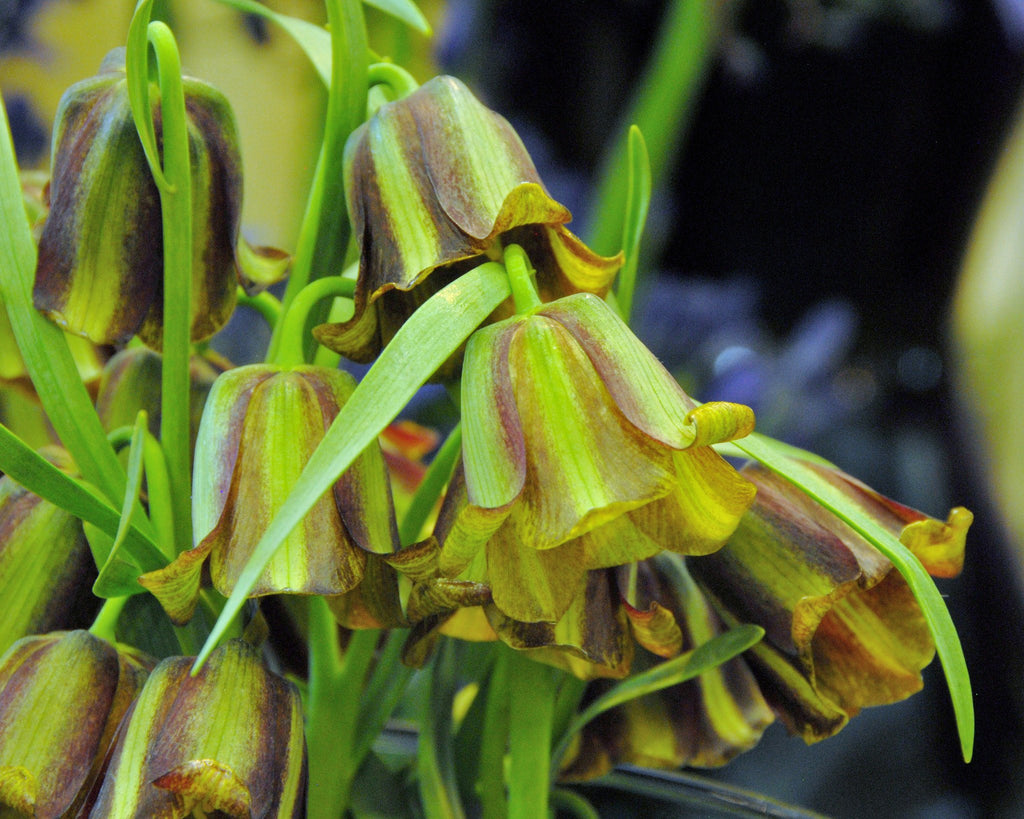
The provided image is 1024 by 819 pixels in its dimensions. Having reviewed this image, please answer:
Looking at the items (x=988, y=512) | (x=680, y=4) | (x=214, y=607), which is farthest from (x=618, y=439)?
(x=988, y=512)

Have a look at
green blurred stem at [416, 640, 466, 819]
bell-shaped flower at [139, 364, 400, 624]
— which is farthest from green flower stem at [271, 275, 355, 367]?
green blurred stem at [416, 640, 466, 819]

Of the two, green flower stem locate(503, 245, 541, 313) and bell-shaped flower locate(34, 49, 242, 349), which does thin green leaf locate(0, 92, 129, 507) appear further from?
green flower stem locate(503, 245, 541, 313)

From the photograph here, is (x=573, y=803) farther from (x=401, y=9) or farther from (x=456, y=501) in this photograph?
(x=401, y=9)

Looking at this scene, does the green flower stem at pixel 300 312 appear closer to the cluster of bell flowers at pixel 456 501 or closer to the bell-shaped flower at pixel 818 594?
the cluster of bell flowers at pixel 456 501

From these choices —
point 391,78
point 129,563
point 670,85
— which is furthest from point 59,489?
point 670,85

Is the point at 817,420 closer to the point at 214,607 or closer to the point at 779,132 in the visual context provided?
the point at 779,132
